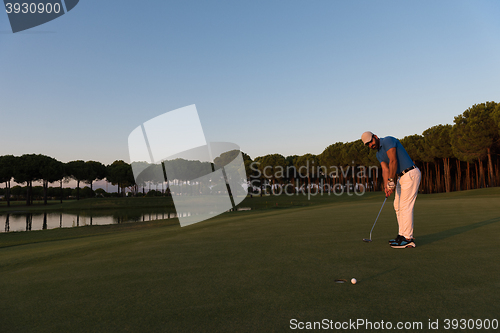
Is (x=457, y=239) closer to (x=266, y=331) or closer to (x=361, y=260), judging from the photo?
(x=361, y=260)

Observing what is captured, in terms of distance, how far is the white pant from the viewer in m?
6.06

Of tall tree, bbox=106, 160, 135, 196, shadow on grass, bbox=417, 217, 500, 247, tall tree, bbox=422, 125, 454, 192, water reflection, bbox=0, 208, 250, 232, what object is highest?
tall tree, bbox=422, 125, 454, 192

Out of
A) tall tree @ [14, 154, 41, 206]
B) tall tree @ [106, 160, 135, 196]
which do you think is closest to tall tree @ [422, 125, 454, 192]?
tall tree @ [106, 160, 135, 196]

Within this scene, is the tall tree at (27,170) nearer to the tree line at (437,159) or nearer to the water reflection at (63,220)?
the water reflection at (63,220)

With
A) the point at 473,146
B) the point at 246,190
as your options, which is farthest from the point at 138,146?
the point at 246,190

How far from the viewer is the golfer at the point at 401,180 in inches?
238

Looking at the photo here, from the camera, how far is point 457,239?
21.9 ft

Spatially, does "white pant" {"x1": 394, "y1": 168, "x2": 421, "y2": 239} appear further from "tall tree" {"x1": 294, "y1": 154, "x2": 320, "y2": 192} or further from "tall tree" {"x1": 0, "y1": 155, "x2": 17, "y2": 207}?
"tall tree" {"x1": 0, "y1": 155, "x2": 17, "y2": 207}

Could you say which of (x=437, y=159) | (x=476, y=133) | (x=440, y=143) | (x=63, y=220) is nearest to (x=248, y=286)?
(x=63, y=220)

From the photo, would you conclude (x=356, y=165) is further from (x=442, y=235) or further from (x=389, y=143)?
(x=389, y=143)

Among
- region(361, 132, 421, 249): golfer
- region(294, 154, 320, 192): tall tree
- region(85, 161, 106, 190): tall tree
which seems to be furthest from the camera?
region(294, 154, 320, 192): tall tree

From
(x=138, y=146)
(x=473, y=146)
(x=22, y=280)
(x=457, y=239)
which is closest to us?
(x=22, y=280)

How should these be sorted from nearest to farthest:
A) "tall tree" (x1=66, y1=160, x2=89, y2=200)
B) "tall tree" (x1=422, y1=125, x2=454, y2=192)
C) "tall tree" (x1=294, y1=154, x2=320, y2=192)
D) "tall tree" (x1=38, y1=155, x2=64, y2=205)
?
"tall tree" (x1=422, y1=125, x2=454, y2=192) < "tall tree" (x1=38, y1=155, x2=64, y2=205) < "tall tree" (x1=66, y1=160, x2=89, y2=200) < "tall tree" (x1=294, y1=154, x2=320, y2=192)

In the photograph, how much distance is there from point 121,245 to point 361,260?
627 cm
